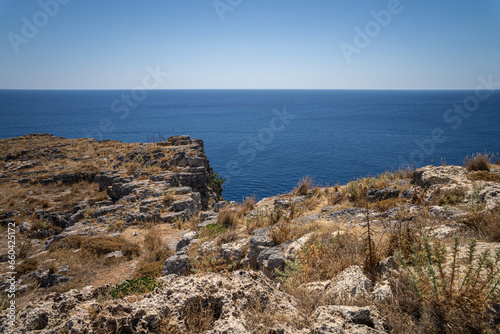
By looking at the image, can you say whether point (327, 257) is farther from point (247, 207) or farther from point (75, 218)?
point (75, 218)

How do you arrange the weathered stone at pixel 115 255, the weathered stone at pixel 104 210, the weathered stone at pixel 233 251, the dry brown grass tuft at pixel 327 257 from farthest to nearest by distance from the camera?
1. the weathered stone at pixel 104 210
2. the weathered stone at pixel 115 255
3. the weathered stone at pixel 233 251
4. the dry brown grass tuft at pixel 327 257

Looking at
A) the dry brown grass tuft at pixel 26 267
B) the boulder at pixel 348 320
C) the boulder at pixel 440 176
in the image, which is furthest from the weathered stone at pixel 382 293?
the dry brown grass tuft at pixel 26 267

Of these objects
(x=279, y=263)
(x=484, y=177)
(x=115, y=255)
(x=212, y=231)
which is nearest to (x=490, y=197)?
(x=484, y=177)

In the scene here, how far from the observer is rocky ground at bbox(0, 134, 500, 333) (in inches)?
130

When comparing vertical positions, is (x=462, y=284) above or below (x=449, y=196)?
above

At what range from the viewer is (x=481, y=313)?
2.89 m

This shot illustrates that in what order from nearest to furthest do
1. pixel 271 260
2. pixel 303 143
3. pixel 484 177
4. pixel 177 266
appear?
pixel 271 260 < pixel 177 266 < pixel 484 177 < pixel 303 143

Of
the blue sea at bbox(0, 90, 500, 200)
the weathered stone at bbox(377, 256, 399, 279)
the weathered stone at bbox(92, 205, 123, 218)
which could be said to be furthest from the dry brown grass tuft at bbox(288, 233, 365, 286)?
the blue sea at bbox(0, 90, 500, 200)

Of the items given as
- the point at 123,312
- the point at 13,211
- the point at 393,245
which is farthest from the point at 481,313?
the point at 13,211

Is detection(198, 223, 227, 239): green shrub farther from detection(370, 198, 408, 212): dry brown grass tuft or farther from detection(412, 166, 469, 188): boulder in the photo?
detection(412, 166, 469, 188): boulder

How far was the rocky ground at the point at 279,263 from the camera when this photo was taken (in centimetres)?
330

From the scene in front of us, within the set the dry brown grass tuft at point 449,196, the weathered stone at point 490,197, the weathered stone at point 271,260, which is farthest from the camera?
the dry brown grass tuft at point 449,196

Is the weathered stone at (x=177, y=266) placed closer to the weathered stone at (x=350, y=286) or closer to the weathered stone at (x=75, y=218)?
the weathered stone at (x=350, y=286)

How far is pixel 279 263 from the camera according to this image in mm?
5762
